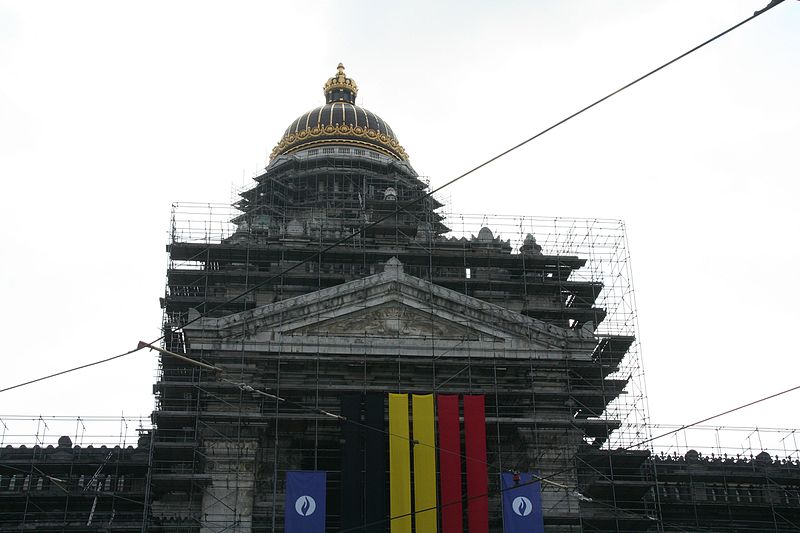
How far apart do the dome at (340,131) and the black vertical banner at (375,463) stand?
3219cm

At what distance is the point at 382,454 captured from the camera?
48344 millimetres

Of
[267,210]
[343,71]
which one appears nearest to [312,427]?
[267,210]

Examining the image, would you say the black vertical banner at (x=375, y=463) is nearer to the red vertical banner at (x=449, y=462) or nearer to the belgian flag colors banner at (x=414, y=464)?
the belgian flag colors banner at (x=414, y=464)

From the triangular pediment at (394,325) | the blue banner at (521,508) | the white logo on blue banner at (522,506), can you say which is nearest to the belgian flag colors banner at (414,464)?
the blue banner at (521,508)

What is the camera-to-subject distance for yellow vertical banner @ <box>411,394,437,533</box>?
47062 millimetres

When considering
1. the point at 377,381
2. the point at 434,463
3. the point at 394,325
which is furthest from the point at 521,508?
the point at 394,325

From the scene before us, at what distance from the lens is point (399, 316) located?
174 feet

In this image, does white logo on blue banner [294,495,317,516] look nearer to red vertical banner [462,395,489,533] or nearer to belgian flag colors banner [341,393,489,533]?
belgian flag colors banner [341,393,489,533]

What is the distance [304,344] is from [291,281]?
848 centimetres

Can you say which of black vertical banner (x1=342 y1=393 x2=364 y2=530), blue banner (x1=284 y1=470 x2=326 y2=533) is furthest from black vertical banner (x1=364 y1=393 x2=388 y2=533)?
blue banner (x1=284 y1=470 x2=326 y2=533)

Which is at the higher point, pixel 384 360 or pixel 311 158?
pixel 311 158

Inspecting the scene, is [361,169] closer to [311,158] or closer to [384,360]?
[311,158]

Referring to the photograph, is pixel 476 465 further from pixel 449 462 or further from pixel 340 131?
pixel 340 131

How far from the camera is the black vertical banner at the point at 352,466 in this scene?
47.2 meters
